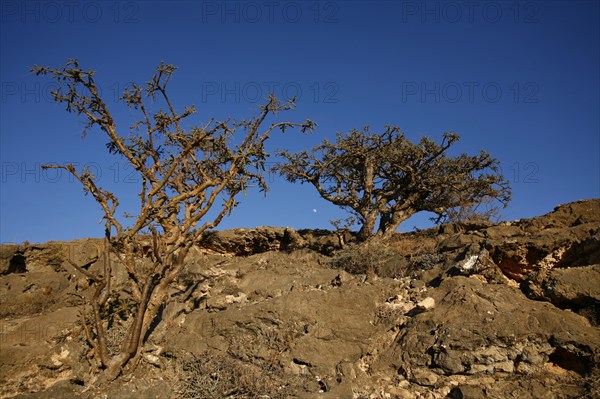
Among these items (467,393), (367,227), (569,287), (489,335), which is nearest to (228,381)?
(467,393)

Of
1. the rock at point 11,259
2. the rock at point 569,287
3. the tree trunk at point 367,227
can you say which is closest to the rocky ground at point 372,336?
the rock at point 569,287

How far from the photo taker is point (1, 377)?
7055mm

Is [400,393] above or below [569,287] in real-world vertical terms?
below

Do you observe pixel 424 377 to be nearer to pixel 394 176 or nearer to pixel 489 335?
pixel 489 335

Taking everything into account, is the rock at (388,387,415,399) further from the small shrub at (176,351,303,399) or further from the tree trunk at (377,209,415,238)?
the tree trunk at (377,209,415,238)

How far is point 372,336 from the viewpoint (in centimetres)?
711

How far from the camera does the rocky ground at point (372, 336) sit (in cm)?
610

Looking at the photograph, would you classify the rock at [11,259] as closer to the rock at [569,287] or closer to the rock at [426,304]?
the rock at [426,304]

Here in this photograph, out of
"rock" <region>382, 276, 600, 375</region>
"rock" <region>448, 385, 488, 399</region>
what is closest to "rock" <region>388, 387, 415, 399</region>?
"rock" <region>382, 276, 600, 375</region>

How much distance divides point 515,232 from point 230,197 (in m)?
7.32

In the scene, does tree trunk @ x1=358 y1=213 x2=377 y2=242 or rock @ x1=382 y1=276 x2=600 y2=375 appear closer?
rock @ x1=382 y1=276 x2=600 y2=375

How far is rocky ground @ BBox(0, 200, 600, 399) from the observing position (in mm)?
6102

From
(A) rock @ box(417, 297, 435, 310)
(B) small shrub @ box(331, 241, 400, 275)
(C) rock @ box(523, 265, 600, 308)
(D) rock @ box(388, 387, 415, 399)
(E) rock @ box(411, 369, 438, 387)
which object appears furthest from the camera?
(B) small shrub @ box(331, 241, 400, 275)

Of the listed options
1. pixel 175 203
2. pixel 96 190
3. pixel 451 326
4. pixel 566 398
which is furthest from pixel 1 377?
pixel 566 398
